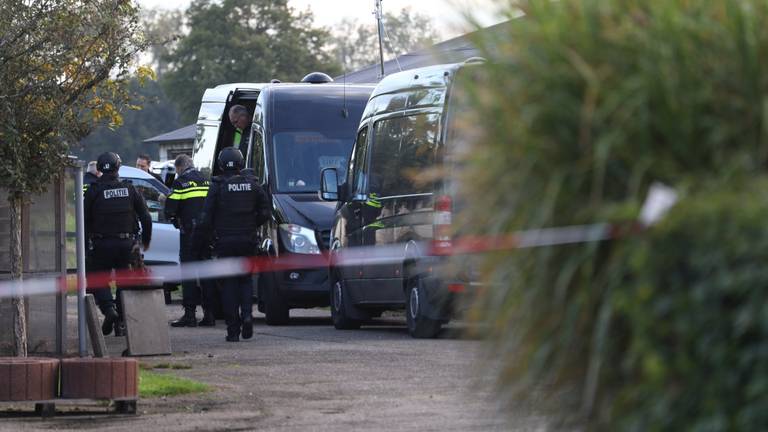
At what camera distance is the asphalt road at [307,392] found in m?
8.68

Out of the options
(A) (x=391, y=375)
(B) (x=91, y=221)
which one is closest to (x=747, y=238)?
(A) (x=391, y=375)

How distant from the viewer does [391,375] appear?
11094mm

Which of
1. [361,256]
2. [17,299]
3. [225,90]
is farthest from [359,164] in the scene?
[225,90]

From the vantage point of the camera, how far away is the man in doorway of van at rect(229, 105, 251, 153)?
782 inches

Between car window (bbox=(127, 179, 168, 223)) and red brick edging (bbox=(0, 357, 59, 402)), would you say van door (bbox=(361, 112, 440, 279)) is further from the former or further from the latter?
car window (bbox=(127, 179, 168, 223))

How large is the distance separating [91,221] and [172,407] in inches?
240

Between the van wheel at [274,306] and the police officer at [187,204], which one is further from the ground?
the police officer at [187,204]

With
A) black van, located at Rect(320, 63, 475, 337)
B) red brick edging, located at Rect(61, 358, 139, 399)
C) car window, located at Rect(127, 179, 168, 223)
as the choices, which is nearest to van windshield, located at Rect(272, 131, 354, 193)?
black van, located at Rect(320, 63, 475, 337)

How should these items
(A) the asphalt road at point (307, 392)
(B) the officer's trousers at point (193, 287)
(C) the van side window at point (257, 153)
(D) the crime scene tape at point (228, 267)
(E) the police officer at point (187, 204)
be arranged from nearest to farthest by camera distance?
(A) the asphalt road at point (307, 392)
(D) the crime scene tape at point (228, 267)
(E) the police officer at point (187, 204)
(B) the officer's trousers at point (193, 287)
(C) the van side window at point (257, 153)

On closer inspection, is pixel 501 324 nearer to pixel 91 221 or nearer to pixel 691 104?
pixel 691 104

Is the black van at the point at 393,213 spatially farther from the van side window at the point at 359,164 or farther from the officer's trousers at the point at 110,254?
the officer's trousers at the point at 110,254

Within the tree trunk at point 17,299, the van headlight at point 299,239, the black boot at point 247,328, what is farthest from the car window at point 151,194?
the tree trunk at point 17,299

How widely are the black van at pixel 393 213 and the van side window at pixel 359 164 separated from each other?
1 centimetres

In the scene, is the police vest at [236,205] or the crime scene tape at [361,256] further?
the police vest at [236,205]
